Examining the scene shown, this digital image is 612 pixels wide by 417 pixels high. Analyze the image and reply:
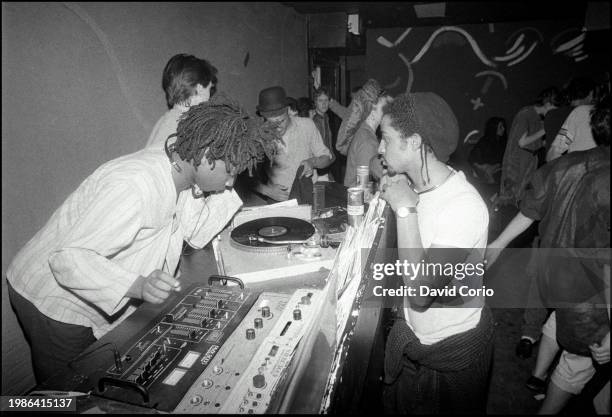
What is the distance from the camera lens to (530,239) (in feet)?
14.8

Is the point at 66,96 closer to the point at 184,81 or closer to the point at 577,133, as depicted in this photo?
the point at 184,81

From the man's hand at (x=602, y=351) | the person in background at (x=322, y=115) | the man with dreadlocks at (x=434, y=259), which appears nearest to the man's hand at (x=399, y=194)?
the man with dreadlocks at (x=434, y=259)

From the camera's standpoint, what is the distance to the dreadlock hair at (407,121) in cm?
139

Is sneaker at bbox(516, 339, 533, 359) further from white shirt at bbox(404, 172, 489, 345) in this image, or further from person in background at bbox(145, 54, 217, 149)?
person in background at bbox(145, 54, 217, 149)

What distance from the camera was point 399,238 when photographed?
1.41 metres

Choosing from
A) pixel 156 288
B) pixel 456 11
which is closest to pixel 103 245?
pixel 156 288

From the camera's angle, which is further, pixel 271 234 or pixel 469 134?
pixel 469 134

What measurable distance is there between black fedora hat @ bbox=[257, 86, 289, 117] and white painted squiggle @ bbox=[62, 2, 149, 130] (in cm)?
111

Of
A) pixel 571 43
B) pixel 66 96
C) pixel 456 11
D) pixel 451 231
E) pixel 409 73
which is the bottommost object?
pixel 451 231

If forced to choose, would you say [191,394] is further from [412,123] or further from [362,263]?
[412,123]

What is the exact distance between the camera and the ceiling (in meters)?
5.79

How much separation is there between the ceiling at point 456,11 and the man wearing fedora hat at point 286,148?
111 inches

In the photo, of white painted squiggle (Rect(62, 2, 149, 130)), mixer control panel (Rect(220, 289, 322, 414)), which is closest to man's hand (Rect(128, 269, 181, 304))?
mixer control panel (Rect(220, 289, 322, 414))

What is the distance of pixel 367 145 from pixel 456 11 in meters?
5.24
